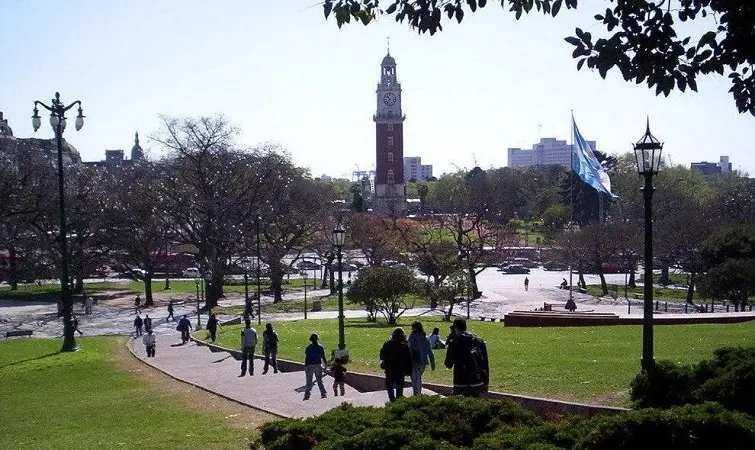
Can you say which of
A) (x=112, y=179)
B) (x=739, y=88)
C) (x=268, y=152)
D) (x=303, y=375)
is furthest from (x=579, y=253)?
(x=739, y=88)

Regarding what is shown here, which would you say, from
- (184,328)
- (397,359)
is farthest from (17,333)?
(397,359)

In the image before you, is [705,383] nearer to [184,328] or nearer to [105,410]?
[105,410]

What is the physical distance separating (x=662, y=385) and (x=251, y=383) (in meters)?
9.49

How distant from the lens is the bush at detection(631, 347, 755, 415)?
850 cm

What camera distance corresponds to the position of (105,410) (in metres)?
14.4

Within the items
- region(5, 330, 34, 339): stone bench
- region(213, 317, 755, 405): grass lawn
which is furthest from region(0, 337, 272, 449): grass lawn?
region(5, 330, 34, 339): stone bench

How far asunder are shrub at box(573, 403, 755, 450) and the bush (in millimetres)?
2482

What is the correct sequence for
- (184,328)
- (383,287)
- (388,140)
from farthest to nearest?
(388,140)
(383,287)
(184,328)

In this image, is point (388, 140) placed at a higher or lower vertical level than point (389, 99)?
lower

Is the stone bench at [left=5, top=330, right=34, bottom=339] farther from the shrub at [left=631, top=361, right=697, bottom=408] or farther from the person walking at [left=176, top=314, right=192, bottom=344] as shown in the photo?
the shrub at [left=631, top=361, right=697, bottom=408]

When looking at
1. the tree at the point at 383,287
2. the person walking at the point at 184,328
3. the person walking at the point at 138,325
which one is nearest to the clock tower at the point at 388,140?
the tree at the point at 383,287

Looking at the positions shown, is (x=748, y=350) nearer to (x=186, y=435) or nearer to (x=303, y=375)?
(x=186, y=435)

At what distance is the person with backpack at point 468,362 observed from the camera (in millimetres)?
10086

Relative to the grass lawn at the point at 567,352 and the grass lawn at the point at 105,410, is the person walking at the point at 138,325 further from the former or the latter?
the grass lawn at the point at 105,410
